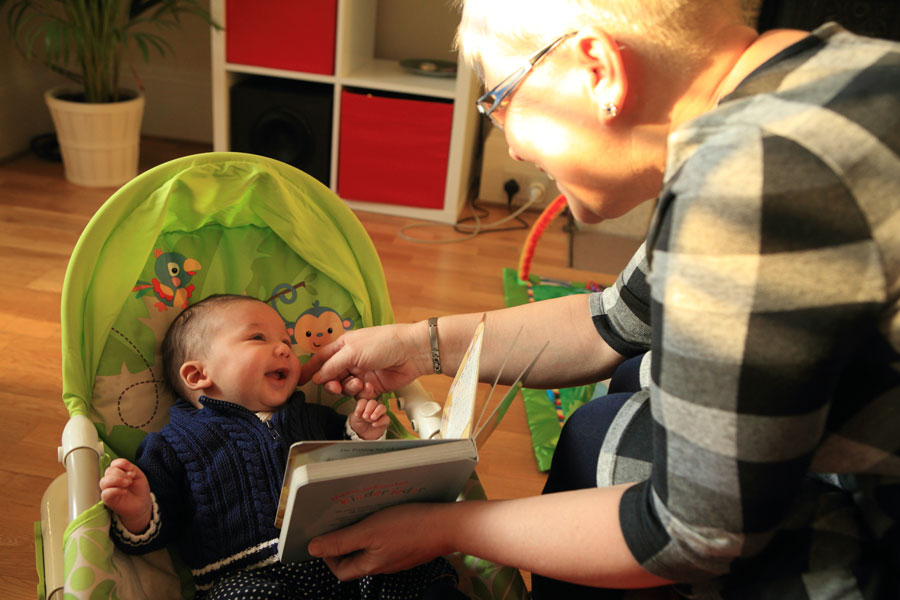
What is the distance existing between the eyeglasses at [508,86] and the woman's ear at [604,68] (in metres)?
0.02

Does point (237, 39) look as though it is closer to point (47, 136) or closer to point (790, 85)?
point (47, 136)

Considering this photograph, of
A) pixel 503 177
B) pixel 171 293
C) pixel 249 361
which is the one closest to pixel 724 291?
pixel 249 361

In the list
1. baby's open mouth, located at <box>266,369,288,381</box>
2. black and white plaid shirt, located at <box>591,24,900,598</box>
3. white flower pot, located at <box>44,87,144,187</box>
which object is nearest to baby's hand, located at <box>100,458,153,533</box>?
baby's open mouth, located at <box>266,369,288,381</box>

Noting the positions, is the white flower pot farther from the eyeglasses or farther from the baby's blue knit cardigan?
the eyeglasses

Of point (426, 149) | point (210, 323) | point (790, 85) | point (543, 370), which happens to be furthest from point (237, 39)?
point (790, 85)

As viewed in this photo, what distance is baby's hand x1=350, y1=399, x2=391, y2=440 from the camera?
110 cm

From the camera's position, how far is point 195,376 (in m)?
1.14

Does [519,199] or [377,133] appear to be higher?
[377,133]

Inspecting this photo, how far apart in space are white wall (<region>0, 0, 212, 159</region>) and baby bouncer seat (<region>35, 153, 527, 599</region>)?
7.16ft

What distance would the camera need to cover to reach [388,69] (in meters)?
2.86

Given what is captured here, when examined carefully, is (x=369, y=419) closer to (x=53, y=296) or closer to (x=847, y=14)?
(x=53, y=296)

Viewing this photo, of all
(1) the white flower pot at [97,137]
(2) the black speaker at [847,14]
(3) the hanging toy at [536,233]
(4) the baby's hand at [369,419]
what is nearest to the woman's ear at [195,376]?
(4) the baby's hand at [369,419]

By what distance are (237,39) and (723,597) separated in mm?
2415

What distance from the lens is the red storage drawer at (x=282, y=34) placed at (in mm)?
2553
